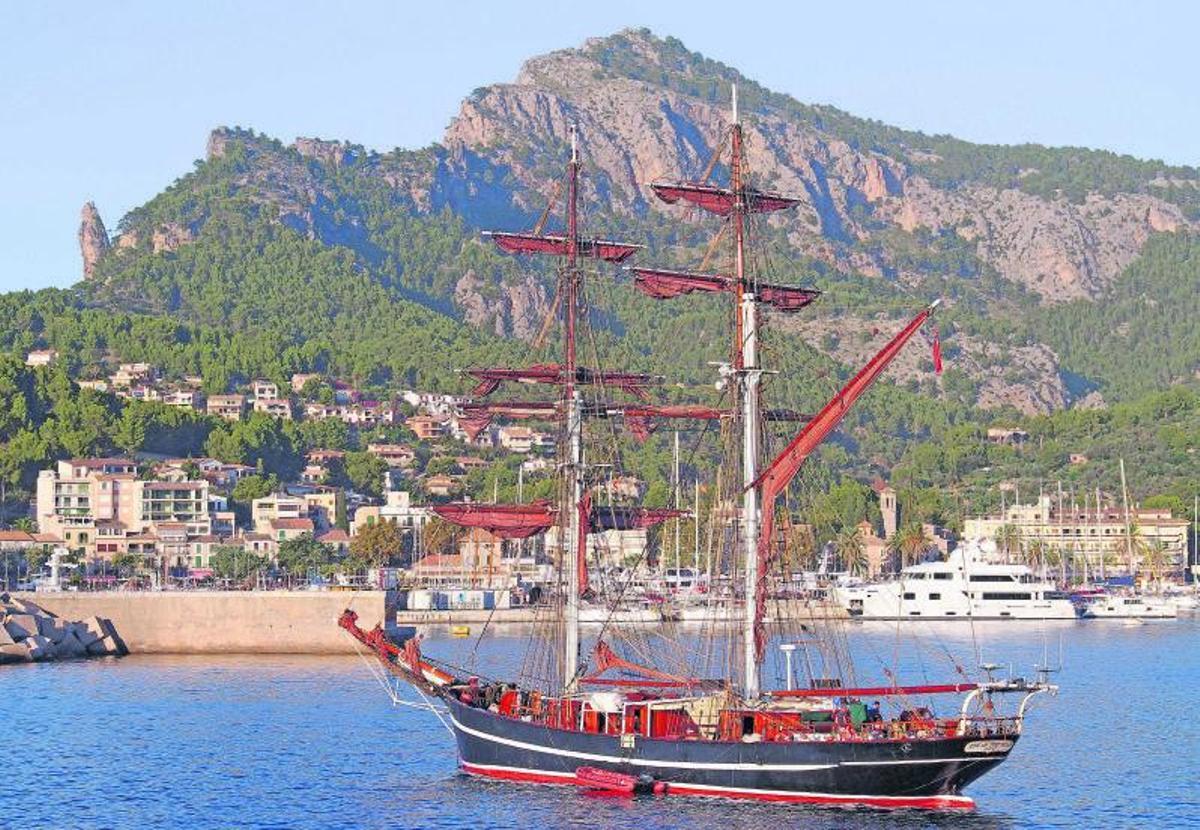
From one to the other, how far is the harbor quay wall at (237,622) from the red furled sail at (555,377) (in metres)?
30.9

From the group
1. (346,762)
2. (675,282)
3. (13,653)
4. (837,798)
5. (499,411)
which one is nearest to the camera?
(837,798)

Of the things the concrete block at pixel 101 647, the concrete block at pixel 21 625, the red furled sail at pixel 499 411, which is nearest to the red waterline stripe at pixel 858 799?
the red furled sail at pixel 499 411

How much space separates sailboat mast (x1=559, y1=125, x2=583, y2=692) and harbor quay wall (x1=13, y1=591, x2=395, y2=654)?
3942cm

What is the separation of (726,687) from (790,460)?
7.14 m

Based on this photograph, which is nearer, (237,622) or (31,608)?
(237,622)

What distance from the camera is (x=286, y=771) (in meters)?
77.2

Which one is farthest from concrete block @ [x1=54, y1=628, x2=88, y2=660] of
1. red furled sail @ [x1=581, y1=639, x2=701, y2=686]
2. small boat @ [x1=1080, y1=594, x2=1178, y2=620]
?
small boat @ [x1=1080, y1=594, x2=1178, y2=620]

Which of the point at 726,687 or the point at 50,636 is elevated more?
the point at 50,636

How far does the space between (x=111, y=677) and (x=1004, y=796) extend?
52245 millimetres

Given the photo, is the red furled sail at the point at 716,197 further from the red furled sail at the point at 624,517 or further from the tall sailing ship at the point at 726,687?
the red furled sail at the point at 624,517

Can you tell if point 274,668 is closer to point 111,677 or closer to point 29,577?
point 111,677

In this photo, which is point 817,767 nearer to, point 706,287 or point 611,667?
point 611,667

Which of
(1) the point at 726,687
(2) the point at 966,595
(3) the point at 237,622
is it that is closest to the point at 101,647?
(3) the point at 237,622

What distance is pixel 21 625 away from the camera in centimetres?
12206
